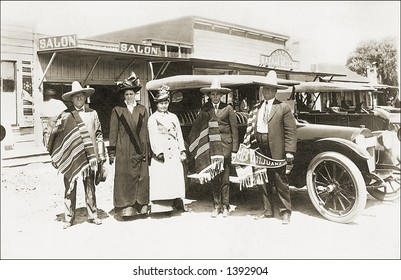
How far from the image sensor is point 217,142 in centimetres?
429

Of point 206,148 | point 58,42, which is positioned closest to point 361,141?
point 206,148

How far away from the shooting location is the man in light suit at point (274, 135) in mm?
3978

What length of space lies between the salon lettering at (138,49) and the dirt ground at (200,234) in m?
6.27

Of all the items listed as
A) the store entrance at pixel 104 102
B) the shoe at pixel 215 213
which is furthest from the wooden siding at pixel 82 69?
the shoe at pixel 215 213

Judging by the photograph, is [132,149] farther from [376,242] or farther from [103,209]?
[376,242]

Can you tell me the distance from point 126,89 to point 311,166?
2.39m

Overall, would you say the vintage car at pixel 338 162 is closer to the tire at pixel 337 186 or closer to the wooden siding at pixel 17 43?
the tire at pixel 337 186

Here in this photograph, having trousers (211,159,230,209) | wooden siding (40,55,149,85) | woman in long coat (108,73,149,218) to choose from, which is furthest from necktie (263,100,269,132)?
wooden siding (40,55,149,85)

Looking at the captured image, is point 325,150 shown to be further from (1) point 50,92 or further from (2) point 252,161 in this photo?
(1) point 50,92

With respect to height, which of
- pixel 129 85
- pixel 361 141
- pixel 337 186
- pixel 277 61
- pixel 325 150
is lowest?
pixel 337 186

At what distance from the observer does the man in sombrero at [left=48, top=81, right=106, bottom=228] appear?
3904 millimetres

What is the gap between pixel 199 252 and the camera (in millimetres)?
3396

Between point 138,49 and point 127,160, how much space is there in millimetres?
7035

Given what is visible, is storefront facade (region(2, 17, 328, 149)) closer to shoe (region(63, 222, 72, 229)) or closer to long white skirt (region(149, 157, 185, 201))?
long white skirt (region(149, 157, 185, 201))
